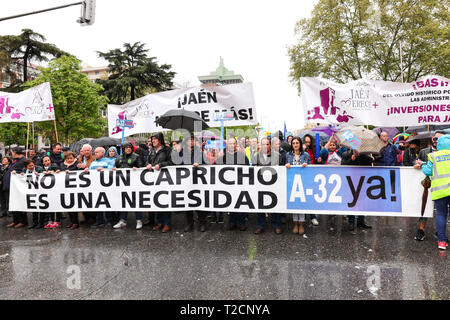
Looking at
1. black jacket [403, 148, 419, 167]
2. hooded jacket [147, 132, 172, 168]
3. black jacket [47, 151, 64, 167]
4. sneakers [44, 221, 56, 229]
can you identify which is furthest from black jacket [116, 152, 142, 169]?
black jacket [403, 148, 419, 167]

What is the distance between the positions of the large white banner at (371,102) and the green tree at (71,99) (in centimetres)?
→ 1960

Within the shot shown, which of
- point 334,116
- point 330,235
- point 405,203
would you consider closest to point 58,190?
point 330,235

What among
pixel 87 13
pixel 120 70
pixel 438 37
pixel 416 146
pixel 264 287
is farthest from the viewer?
pixel 120 70

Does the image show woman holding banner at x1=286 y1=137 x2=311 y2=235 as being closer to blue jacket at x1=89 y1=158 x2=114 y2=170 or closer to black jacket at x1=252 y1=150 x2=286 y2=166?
black jacket at x1=252 y1=150 x2=286 y2=166

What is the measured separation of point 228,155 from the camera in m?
5.92

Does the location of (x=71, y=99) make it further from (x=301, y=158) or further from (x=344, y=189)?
(x=344, y=189)

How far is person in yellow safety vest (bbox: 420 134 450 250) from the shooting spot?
14.2ft

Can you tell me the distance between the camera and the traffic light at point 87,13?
9.20 m

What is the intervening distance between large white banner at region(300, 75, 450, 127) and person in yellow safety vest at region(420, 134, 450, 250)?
1.70m

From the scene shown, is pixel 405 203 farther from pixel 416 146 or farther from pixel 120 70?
pixel 120 70

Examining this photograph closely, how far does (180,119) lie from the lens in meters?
6.98

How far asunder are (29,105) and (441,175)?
9.75m

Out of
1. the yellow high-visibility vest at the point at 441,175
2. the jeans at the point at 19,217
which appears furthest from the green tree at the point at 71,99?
the yellow high-visibility vest at the point at 441,175
